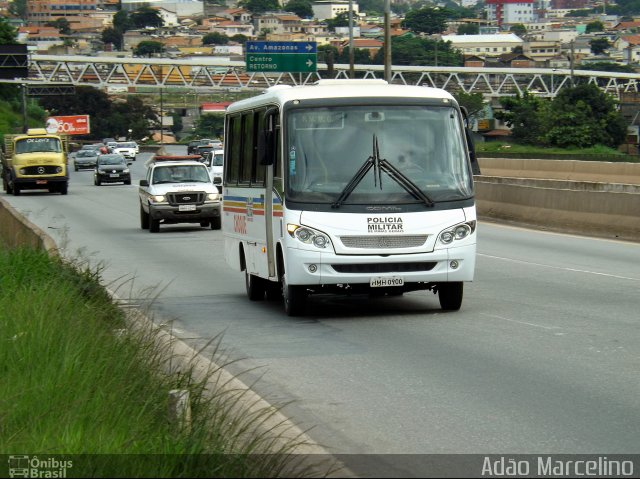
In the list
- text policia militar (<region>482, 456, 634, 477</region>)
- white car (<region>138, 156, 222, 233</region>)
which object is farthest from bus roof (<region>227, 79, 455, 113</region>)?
white car (<region>138, 156, 222, 233</region>)

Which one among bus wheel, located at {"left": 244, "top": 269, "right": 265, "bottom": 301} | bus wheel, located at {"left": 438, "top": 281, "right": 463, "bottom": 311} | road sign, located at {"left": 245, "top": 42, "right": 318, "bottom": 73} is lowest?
road sign, located at {"left": 245, "top": 42, "right": 318, "bottom": 73}

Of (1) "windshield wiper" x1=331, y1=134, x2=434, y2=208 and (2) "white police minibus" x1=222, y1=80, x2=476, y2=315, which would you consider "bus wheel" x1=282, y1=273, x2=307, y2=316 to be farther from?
(1) "windshield wiper" x1=331, y1=134, x2=434, y2=208

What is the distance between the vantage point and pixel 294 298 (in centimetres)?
1511

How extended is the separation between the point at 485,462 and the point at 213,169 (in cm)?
4500

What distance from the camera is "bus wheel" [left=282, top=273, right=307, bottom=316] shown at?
49.2 feet

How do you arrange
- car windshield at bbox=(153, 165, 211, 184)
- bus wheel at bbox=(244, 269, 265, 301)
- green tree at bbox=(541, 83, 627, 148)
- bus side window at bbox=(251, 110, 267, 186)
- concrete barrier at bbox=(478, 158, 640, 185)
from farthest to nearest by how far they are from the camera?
1. green tree at bbox=(541, 83, 627, 148)
2. concrete barrier at bbox=(478, 158, 640, 185)
3. car windshield at bbox=(153, 165, 211, 184)
4. bus wheel at bbox=(244, 269, 265, 301)
5. bus side window at bbox=(251, 110, 267, 186)

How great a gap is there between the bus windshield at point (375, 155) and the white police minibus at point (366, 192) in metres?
0.01

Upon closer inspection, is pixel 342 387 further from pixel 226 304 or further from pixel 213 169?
pixel 213 169

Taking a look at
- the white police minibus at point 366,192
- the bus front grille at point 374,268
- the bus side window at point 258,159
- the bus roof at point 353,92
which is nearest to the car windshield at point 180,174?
the bus side window at point 258,159

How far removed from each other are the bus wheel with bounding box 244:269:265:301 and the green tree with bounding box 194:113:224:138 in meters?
152

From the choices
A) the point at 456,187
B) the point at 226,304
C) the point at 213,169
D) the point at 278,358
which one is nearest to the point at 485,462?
the point at 278,358

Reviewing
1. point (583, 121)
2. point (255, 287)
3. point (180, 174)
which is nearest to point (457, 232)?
point (255, 287)

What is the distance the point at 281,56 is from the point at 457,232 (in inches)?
1864

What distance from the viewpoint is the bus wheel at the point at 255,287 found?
17.3 meters
